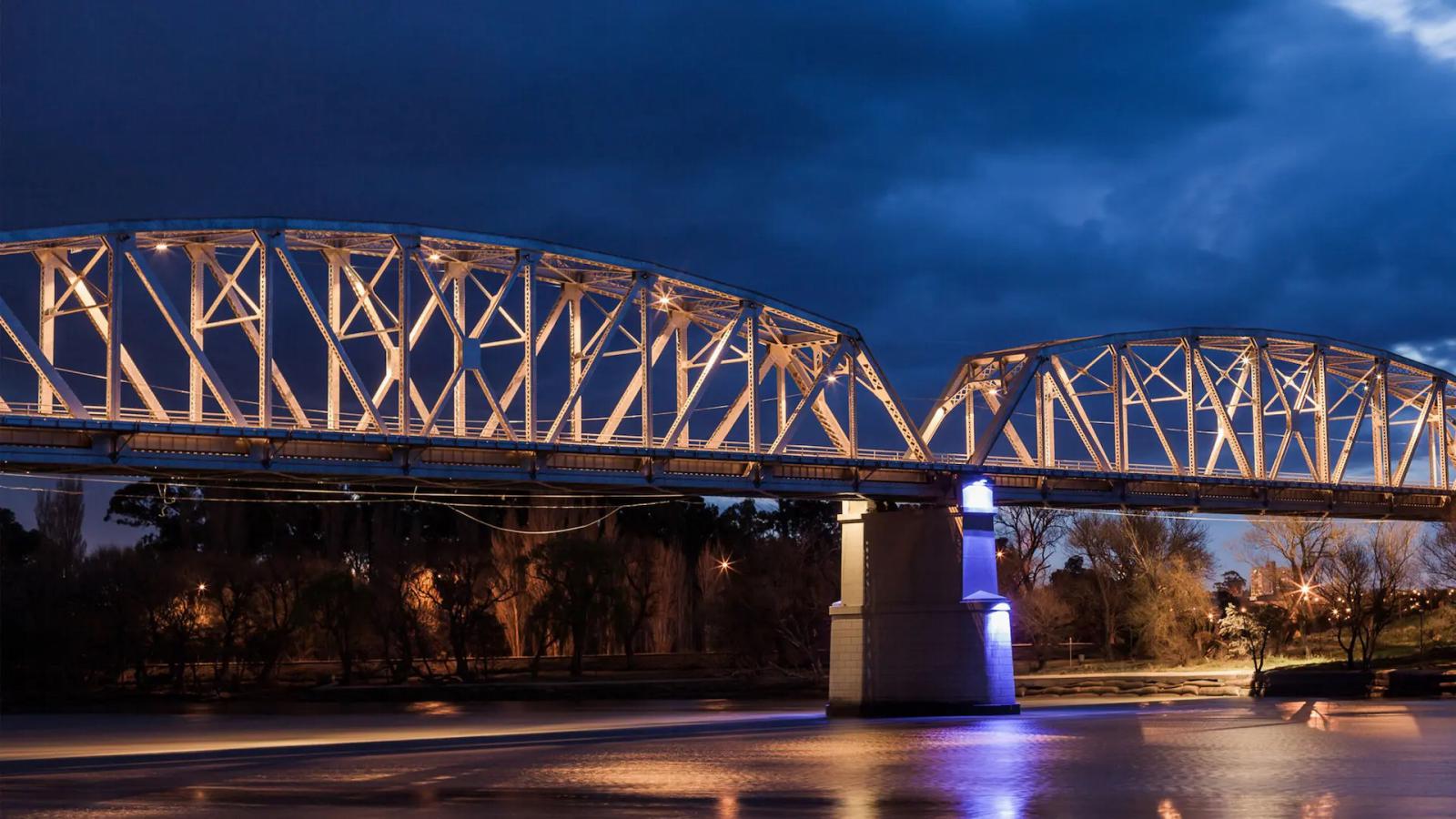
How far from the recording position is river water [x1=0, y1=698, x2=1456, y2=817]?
106 ft

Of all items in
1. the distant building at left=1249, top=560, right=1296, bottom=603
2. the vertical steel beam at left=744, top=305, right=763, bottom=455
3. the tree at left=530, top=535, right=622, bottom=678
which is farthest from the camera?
the distant building at left=1249, top=560, right=1296, bottom=603

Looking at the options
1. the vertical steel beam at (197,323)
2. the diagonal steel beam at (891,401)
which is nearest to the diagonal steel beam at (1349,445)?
the diagonal steel beam at (891,401)

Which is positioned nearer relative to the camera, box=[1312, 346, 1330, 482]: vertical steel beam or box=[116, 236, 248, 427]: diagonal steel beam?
box=[116, 236, 248, 427]: diagonal steel beam

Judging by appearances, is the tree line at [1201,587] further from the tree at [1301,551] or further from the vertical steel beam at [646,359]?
the vertical steel beam at [646,359]

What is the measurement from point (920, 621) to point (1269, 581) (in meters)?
55.2

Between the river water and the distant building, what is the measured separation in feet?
127

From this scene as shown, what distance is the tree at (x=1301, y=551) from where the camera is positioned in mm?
105750

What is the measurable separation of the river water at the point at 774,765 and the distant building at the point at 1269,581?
127 feet

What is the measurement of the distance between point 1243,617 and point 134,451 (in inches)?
2791

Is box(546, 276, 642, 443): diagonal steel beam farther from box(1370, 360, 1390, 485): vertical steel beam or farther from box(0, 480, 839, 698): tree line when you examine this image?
box(1370, 360, 1390, 485): vertical steel beam

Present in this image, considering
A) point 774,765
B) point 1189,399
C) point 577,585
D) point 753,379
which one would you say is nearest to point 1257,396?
point 1189,399

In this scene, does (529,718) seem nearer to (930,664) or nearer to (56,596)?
A: (930,664)

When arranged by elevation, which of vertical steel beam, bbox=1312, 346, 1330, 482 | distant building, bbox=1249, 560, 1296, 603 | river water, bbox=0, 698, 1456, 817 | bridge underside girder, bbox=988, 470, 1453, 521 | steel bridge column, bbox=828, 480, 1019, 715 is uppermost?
vertical steel beam, bbox=1312, 346, 1330, 482

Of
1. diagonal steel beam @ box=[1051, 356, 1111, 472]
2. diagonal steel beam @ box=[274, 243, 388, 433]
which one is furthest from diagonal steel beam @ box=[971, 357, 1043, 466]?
diagonal steel beam @ box=[274, 243, 388, 433]
